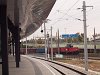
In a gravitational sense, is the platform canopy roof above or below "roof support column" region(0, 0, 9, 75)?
above

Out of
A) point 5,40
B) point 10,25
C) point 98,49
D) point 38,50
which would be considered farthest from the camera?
point 38,50

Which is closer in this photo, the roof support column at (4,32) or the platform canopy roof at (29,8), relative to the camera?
the roof support column at (4,32)

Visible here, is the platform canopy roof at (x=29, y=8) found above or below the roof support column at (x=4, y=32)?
above

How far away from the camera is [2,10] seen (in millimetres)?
24312

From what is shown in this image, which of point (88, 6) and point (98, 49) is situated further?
point (98, 49)

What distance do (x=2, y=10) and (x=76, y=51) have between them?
97.4 metres

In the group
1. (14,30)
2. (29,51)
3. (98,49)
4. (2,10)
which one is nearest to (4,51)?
(2,10)

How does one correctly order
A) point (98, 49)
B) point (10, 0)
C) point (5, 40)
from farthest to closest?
point (98, 49), point (5, 40), point (10, 0)

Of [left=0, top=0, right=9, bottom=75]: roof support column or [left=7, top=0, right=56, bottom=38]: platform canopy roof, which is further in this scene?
[left=7, top=0, right=56, bottom=38]: platform canopy roof

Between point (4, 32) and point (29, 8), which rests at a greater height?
point (29, 8)

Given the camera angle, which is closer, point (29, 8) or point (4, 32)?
point (4, 32)

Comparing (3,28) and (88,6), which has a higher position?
(88,6)

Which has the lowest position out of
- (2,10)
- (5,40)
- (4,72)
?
(4,72)

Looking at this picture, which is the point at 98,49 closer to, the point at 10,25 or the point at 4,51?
the point at 10,25
